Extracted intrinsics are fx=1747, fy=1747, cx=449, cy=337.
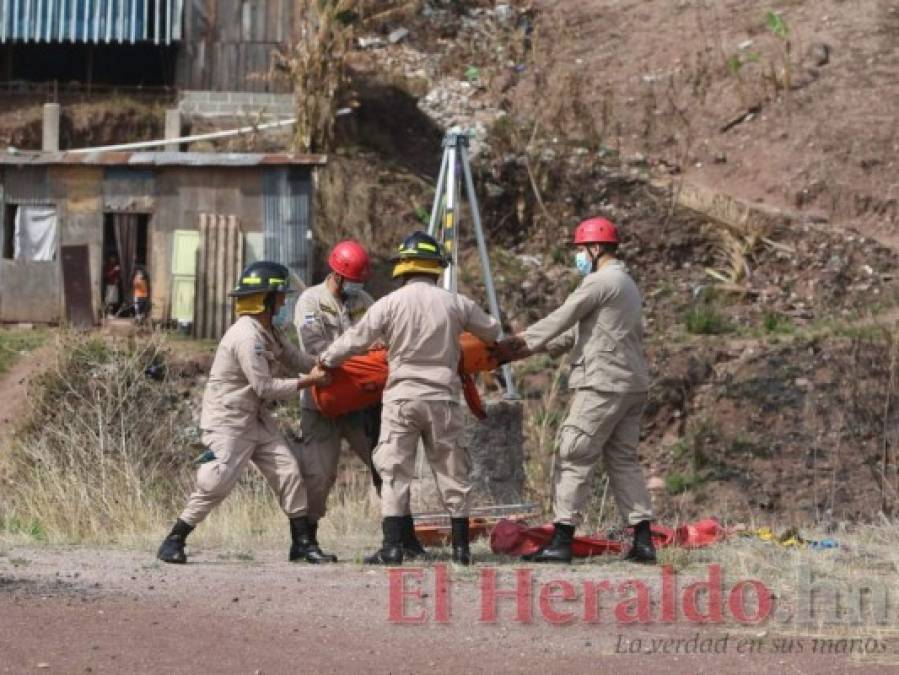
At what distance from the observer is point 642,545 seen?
10406 mm


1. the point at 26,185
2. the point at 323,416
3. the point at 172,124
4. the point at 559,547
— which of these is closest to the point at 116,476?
the point at 323,416

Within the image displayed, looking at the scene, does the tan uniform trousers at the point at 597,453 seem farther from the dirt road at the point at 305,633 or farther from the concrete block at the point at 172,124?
the concrete block at the point at 172,124

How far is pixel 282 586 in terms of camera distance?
9.21m

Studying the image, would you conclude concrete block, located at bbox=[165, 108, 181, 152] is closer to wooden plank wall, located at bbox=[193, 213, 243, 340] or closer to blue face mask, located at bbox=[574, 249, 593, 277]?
wooden plank wall, located at bbox=[193, 213, 243, 340]

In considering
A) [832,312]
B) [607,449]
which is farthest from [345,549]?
[832,312]

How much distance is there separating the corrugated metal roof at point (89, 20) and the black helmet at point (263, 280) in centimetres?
1764

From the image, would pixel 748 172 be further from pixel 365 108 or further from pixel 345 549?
pixel 345 549

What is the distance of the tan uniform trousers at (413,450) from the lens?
398 inches

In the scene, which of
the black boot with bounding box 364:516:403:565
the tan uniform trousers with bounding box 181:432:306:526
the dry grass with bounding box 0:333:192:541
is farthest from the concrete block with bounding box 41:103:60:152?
the black boot with bounding box 364:516:403:565

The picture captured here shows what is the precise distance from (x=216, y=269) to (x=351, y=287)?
14034 millimetres

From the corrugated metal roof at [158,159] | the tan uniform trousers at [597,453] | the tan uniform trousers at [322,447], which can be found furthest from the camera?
the corrugated metal roof at [158,159]

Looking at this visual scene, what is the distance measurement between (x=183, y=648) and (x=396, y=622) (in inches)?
45.1

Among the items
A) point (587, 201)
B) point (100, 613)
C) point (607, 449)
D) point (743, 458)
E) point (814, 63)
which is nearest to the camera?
point (100, 613)

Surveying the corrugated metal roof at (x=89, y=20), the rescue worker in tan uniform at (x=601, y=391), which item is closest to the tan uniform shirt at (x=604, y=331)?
Result: the rescue worker in tan uniform at (x=601, y=391)
